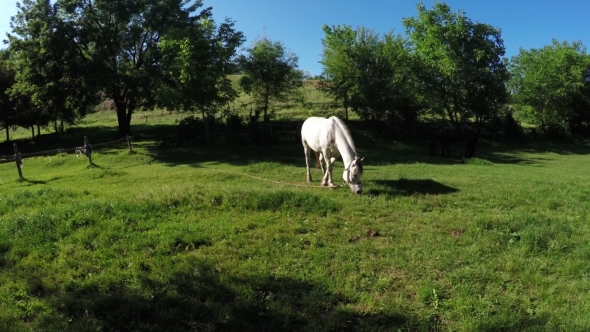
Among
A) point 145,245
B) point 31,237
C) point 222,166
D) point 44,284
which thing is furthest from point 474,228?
point 222,166

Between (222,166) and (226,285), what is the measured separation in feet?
51.0

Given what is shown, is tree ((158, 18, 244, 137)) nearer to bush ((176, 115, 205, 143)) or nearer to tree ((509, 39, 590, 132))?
bush ((176, 115, 205, 143))

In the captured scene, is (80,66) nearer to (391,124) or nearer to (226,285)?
(391,124)

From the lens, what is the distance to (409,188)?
35.4 ft

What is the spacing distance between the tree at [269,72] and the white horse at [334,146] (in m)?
20.1

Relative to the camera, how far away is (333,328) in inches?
169

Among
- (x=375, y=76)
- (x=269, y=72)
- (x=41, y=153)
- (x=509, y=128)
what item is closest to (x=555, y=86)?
(x=509, y=128)

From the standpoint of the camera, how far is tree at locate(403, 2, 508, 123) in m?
31.0

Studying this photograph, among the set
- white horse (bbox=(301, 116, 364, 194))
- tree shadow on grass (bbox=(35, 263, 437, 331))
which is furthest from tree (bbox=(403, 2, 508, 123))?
tree shadow on grass (bbox=(35, 263, 437, 331))

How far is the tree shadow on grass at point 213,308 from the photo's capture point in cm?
432

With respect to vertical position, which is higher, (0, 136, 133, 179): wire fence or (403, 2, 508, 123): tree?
(403, 2, 508, 123): tree

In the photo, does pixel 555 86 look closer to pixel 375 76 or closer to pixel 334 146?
pixel 375 76

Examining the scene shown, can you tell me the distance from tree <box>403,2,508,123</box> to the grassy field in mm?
22441

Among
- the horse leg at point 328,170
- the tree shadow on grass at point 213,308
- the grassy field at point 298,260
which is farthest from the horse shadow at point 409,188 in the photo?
the tree shadow on grass at point 213,308
